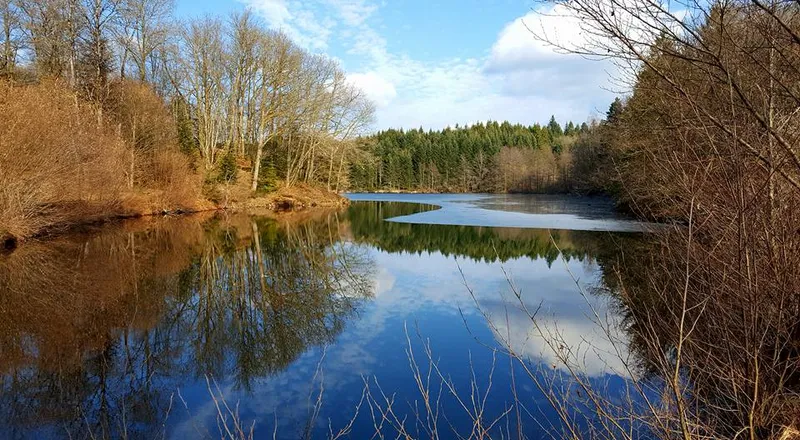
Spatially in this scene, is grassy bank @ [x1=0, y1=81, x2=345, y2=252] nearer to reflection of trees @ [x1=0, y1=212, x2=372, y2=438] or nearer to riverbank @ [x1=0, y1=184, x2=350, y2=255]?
riverbank @ [x1=0, y1=184, x2=350, y2=255]

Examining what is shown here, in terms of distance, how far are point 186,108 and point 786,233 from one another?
3322 cm

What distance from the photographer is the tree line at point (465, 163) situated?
70.3 meters

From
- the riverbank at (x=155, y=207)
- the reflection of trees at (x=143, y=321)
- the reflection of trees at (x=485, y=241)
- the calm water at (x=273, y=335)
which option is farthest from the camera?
the riverbank at (x=155, y=207)

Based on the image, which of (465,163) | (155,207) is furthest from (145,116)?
(465,163)

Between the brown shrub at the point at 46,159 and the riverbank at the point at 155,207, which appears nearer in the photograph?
the brown shrub at the point at 46,159

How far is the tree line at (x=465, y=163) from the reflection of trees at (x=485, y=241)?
49.6m

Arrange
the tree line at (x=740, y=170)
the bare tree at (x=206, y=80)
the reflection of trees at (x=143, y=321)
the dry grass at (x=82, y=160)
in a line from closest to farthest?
1. the tree line at (x=740, y=170)
2. the reflection of trees at (x=143, y=321)
3. the dry grass at (x=82, y=160)
4. the bare tree at (x=206, y=80)

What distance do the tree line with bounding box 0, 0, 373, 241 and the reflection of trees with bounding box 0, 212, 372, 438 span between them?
2933 millimetres

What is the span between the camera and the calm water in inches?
173

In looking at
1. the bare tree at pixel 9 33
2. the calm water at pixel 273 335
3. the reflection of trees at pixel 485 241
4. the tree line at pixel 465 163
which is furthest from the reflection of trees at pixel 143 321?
the tree line at pixel 465 163

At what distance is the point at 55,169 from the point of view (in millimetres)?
13867

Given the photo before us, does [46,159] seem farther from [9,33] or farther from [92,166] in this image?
[9,33]

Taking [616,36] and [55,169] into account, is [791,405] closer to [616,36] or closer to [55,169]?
[616,36]

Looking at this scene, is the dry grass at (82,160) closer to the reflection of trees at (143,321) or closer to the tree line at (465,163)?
the reflection of trees at (143,321)
